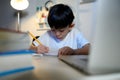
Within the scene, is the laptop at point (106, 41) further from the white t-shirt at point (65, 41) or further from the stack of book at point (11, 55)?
the white t-shirt at point (65, 41)

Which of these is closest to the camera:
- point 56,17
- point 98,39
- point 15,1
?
point 98,39

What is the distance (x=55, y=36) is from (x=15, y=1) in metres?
0.84

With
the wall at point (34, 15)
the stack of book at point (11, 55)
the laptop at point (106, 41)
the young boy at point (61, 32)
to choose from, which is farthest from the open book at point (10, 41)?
the wall at point (34, 15)

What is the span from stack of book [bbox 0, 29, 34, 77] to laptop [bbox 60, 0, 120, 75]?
0.11 meters

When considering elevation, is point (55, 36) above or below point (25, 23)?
below

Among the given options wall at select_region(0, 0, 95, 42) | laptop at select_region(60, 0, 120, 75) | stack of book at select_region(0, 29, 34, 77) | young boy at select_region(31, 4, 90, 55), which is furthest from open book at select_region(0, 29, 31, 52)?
wall at select_region(0, 0, 95, 42)

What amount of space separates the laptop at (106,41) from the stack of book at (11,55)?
107mm

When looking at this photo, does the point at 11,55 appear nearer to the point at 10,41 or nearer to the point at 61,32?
the point at 10,41

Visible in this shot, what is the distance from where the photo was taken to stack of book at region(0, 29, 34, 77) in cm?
24

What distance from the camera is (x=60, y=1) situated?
7.77ft

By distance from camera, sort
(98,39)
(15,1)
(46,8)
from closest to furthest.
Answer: (98,39) → (15,1) → (46,8)

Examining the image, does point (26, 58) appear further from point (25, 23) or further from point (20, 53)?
point (25, 23)

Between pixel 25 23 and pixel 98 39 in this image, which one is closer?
pixel 98 39

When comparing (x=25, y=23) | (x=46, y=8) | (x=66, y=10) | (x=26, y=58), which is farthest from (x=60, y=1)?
(x=26, y=58)
